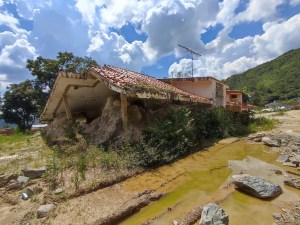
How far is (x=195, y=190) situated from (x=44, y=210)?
11.4ft

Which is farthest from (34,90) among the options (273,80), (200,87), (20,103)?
(273,80)

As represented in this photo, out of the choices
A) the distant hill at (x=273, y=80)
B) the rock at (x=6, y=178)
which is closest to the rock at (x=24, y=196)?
the rock at (x=6, y=178)

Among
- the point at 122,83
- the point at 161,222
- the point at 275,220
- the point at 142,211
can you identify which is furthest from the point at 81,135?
the point at 275,220

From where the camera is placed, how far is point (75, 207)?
5.37 metres

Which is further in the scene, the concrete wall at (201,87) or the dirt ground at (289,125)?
the concrete wall at (201,87)

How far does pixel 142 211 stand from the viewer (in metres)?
5.43

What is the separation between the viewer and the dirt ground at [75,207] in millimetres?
4965

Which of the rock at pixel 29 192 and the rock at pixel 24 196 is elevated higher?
the rock at pixel 29 192

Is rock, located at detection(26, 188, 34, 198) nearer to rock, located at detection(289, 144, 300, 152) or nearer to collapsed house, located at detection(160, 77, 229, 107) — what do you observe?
rock, located at detection(289, 144, 300, 152)

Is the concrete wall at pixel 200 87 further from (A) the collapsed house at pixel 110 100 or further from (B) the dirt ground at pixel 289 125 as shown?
(B) the dirt ground at pixel 289 125

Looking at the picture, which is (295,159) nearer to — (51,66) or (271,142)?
(271,142)

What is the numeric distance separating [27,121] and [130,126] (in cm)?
2928

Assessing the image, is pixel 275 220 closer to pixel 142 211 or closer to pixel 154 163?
pixel 142 211

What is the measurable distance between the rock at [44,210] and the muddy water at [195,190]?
4.98 feet
